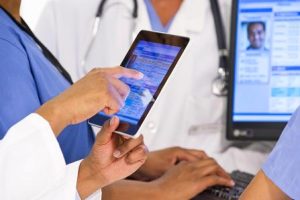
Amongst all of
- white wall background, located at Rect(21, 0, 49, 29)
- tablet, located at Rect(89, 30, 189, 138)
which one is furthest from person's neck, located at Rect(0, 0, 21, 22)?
white wall background, located at Rect(21, 0, 49, 29)

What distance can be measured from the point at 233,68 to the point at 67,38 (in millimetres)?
426

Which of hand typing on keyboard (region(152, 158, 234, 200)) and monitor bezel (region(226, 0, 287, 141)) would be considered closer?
hand typing on keyboard (region(152, 158, 234, 200))

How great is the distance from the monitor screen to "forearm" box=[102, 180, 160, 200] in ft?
1.34

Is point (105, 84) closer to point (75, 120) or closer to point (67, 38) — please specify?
point (75, 120)

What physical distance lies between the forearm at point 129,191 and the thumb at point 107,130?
0.52 feet

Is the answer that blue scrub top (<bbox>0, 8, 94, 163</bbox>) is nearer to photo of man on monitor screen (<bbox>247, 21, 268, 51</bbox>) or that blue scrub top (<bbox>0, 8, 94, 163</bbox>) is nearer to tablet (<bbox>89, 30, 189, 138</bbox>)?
tablet (<bbox>89, 30, 189, 138</bbox>)

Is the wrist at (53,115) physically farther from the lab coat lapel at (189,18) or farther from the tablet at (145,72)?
the lab coat lapel at (189,18)

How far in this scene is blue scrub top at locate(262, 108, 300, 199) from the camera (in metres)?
0.70

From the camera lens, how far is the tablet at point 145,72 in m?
0.79

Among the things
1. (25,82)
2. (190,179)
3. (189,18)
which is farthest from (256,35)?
(25,82)

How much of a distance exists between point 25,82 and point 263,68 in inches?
26.4

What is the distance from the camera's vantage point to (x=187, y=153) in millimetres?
1124

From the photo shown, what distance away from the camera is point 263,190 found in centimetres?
73

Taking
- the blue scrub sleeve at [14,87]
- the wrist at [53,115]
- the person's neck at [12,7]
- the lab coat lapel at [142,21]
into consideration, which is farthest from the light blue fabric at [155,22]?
the wrist at [53,115]
